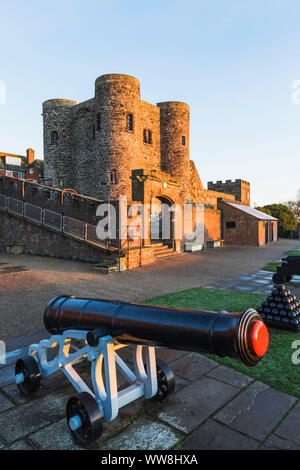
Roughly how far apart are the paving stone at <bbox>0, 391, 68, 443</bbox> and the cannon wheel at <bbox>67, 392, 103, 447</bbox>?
0.43 m

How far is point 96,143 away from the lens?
22688 mm

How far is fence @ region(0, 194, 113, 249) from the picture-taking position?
13.7 meters

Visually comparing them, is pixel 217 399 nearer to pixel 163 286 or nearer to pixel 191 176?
pixel 163 286

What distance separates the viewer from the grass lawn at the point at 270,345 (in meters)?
3.66

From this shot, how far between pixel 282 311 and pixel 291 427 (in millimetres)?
2899

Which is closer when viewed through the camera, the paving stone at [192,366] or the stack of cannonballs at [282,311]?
the paving stone at [192,366]

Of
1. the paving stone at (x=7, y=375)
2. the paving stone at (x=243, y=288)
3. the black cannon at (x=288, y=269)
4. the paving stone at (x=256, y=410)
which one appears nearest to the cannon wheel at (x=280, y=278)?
the black cannon at (x=288, y=269)

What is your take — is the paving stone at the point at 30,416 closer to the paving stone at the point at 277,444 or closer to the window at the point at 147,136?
the paving stone at the point at 277,444

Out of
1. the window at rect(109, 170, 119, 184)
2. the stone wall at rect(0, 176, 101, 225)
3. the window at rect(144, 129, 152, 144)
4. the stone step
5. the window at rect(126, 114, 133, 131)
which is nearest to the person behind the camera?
the stone wall at rect(0, 176, 101, 225)

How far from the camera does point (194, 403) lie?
10.4 ft

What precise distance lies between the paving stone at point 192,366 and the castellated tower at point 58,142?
924 inches

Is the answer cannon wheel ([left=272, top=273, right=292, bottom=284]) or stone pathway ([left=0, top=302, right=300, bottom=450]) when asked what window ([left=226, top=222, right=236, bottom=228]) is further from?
stone pathway ([left=0, top=302, right=300, bottom=450])

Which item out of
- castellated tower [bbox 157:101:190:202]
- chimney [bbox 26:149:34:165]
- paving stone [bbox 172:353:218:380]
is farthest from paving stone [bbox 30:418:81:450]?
chimney [bbox 26:149:34:165]

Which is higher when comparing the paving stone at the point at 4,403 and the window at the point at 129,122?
the window at the point at 129,122
